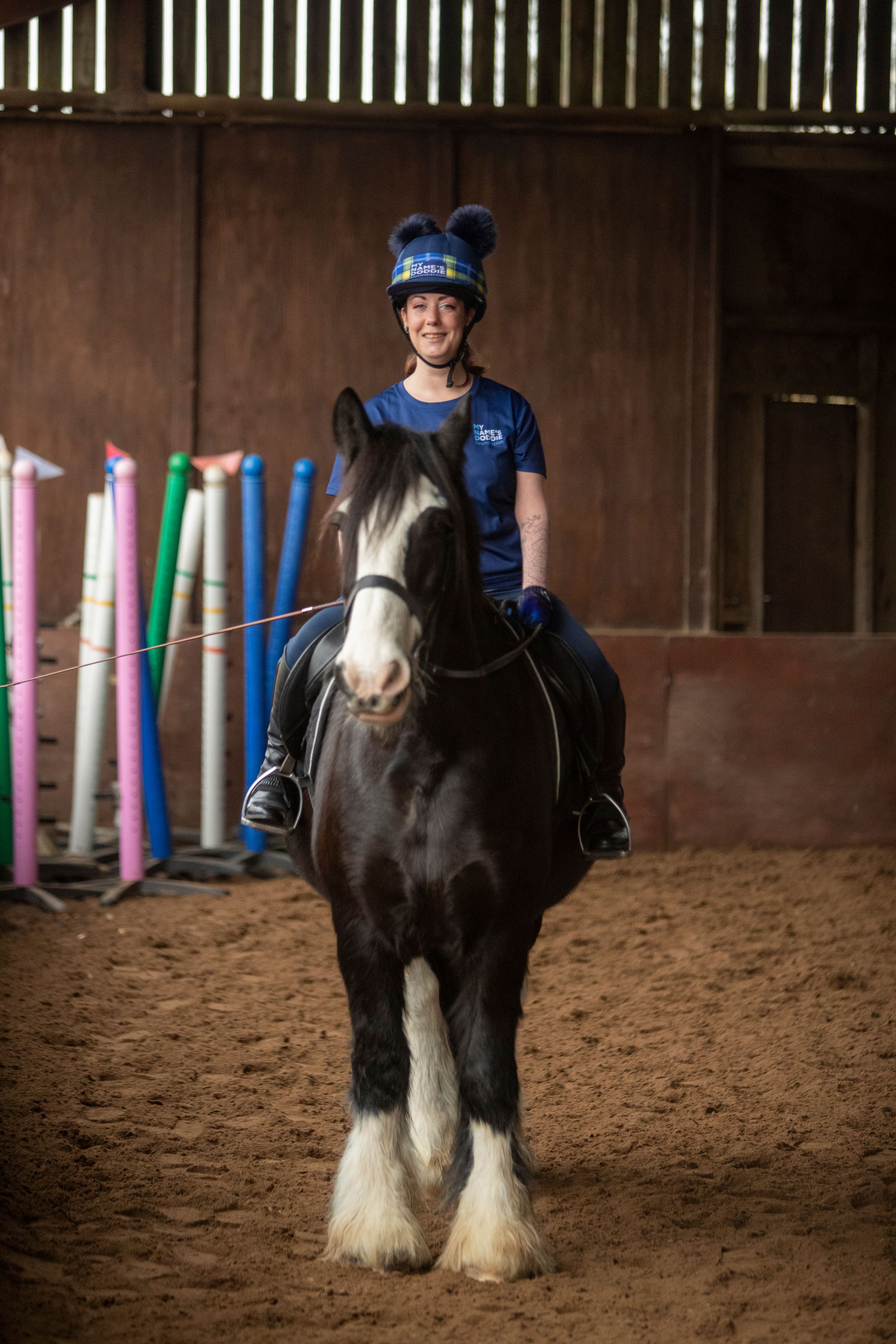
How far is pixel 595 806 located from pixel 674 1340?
3.89 ft

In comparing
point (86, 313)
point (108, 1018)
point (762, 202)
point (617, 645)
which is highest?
point (762, 202)

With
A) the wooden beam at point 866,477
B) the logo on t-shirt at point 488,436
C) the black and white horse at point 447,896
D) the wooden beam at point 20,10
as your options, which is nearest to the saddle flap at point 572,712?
the black and white horse at point 447,896

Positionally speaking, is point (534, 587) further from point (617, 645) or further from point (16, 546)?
point (617, 645)

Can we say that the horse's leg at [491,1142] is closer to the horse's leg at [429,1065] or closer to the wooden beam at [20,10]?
the horse's leg at [429,1065]

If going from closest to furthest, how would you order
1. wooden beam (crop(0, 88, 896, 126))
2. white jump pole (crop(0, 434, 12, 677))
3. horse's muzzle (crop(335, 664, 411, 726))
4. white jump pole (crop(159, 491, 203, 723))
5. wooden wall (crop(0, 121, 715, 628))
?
horse's muzzle (crop(335, 664, 411, 726)), white jump pole (crop(0, 434, 12, 677)), white jump pole (crop(159, 491, 203, 723)), wooden beam (crop(0, 88, 896, 126)), wooden wall (crop(0, 121, 715, 628))

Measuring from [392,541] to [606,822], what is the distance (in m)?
1.15

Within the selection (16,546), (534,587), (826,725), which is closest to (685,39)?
(826,725)

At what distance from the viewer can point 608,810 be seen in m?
2.94

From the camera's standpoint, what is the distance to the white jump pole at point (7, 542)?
5707 mm

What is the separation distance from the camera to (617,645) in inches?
267

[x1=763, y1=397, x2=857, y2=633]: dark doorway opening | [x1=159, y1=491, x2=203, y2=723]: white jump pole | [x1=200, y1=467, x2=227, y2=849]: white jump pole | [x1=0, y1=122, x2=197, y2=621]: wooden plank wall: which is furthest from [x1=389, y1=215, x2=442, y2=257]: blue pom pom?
[x1=763, y1=397, x2=857, y2=633]: dark doorway opening

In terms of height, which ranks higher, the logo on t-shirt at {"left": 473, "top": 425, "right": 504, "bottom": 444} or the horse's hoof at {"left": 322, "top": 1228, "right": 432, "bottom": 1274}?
the logo on t-shirt at {"left": 473, "top": 425, "right": 504, "bottom": 444}

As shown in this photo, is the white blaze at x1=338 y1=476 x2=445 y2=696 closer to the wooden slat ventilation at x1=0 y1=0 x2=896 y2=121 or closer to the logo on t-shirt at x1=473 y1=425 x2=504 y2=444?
the logo on t-shirt at x1=473 y1=425 x2=504 y2=444

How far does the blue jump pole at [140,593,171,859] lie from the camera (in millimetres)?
5605
